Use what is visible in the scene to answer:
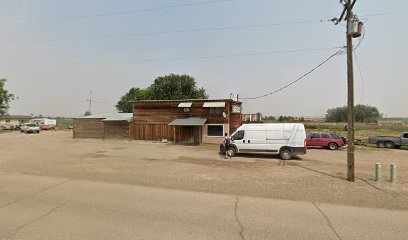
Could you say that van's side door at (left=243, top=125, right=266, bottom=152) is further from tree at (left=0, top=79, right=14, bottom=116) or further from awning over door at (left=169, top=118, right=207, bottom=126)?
tree at (left=0, top=79, right=14, bottom=116)

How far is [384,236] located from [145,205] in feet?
19.2

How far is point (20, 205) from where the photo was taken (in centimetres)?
672

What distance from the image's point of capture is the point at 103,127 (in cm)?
3075

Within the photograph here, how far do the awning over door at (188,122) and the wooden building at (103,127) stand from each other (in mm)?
6919

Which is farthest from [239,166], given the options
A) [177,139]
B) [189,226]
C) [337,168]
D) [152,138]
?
[152,138]

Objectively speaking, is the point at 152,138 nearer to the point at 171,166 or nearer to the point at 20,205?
the point at 171,166

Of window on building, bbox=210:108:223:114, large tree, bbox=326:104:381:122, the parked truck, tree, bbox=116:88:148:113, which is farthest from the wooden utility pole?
large tree, bbox=326:104:381:122

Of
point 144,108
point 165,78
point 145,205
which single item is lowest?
point 145,205

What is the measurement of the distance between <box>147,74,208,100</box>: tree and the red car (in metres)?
35.5

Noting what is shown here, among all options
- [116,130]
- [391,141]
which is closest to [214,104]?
[116,130]

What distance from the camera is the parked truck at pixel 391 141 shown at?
21.3 m

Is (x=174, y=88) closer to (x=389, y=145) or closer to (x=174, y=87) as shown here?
(x=174, y=87)

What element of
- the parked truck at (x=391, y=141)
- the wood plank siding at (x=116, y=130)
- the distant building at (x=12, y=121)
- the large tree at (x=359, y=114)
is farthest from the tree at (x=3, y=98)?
the large tree at (x=359, y=114)

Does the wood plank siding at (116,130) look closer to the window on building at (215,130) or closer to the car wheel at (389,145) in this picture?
the window on building at (215,130)
